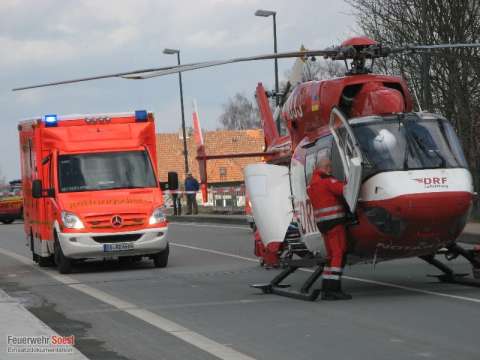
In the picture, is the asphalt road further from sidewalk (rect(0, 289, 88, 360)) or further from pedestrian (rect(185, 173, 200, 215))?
pedestrian (rect(185, 173, 200, 215))

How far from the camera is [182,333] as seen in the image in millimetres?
11258

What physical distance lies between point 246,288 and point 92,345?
17.4ft

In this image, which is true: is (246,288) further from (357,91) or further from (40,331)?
(40,331)

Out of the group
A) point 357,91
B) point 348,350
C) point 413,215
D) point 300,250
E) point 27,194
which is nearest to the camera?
point 348,350

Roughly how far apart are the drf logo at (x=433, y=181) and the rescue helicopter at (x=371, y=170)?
12mm

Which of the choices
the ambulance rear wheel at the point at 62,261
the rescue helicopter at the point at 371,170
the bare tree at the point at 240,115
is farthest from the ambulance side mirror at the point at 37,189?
the bare tree at the point at 240,115

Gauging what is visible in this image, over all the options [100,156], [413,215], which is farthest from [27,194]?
[413,215]

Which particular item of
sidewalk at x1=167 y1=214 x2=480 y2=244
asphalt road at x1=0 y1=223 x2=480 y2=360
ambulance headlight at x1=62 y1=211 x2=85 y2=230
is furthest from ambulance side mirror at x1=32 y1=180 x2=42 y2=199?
sidewalk at x1=167 y1=214 x2=480 y2=244

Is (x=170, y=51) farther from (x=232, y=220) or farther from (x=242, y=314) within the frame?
(x=242, y=314)

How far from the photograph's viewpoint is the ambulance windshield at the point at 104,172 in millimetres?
19953

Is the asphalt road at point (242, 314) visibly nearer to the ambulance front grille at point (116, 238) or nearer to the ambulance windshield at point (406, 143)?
the ambulance front grille at point (116, 238)

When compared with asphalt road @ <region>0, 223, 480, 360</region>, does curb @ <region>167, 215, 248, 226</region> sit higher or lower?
higher

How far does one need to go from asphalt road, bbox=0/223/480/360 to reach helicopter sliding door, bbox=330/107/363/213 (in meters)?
1.33

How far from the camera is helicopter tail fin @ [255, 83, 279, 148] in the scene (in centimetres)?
2002
